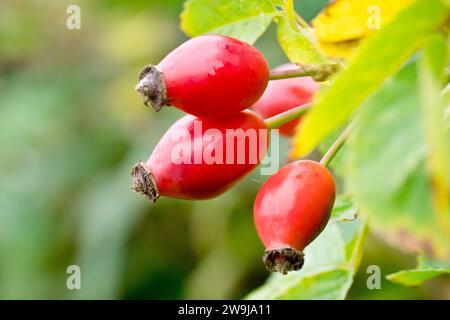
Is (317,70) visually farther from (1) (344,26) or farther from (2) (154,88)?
(2) (154,88)

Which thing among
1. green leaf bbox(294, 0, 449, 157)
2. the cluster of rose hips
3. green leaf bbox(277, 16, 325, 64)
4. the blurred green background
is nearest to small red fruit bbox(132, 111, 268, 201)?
the cluster of rose hips

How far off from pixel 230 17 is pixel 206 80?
8.8 inches

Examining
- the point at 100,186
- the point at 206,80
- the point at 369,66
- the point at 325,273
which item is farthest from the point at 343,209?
the point at 100,186

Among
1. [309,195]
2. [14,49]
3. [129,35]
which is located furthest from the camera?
[14,49]

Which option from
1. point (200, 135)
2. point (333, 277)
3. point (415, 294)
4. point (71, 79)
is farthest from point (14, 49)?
point (200, 135)

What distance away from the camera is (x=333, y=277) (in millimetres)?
1225

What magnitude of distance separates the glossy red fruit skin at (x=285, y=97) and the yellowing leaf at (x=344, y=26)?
Result: 19 cm

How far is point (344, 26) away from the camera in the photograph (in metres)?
0.85

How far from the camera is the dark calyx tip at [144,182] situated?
2.93 feet

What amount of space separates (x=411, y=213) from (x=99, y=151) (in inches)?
117

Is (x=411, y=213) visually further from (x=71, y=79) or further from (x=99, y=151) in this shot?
(x=71, y=79)

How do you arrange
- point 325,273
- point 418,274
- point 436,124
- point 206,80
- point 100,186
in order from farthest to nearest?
point 100,186, point 325,273, point 418,274, point 206,80, point 436,124

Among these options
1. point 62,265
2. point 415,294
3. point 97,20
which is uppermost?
point 97,20

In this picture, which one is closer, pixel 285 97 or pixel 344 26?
pixel 344 26
